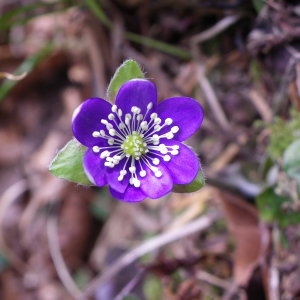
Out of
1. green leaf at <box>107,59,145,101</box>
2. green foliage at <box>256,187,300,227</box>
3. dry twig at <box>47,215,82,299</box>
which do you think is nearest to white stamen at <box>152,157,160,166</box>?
green leaf at <box>107,59,145,101</box>

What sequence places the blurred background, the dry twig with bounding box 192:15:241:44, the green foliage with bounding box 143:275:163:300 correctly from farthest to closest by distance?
the green foliage with bounding box 143:275:163:300 < the dry twig with bounding box 192:15:241:44 < the blurred background

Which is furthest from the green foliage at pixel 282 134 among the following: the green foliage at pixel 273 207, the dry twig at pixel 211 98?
the dry twig at pixel 211 98

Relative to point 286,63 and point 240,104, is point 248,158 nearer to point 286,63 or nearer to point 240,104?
point 240,104

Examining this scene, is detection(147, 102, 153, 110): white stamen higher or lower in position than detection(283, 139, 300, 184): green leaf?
higher

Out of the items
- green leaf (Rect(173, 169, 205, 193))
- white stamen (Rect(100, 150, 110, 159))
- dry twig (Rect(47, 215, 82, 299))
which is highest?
white stamen (Rect(100, 150, 110, 159))

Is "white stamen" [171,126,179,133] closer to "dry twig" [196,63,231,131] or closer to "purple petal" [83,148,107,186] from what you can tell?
"purple petal" [83,148,107,186]

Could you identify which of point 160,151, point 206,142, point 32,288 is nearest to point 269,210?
point 160,151

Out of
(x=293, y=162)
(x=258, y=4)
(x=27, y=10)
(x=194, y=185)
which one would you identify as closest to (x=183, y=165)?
(x=194, y=185)

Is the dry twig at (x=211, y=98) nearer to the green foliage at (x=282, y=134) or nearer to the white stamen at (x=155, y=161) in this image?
the green foliage at (x=282, y=134)
